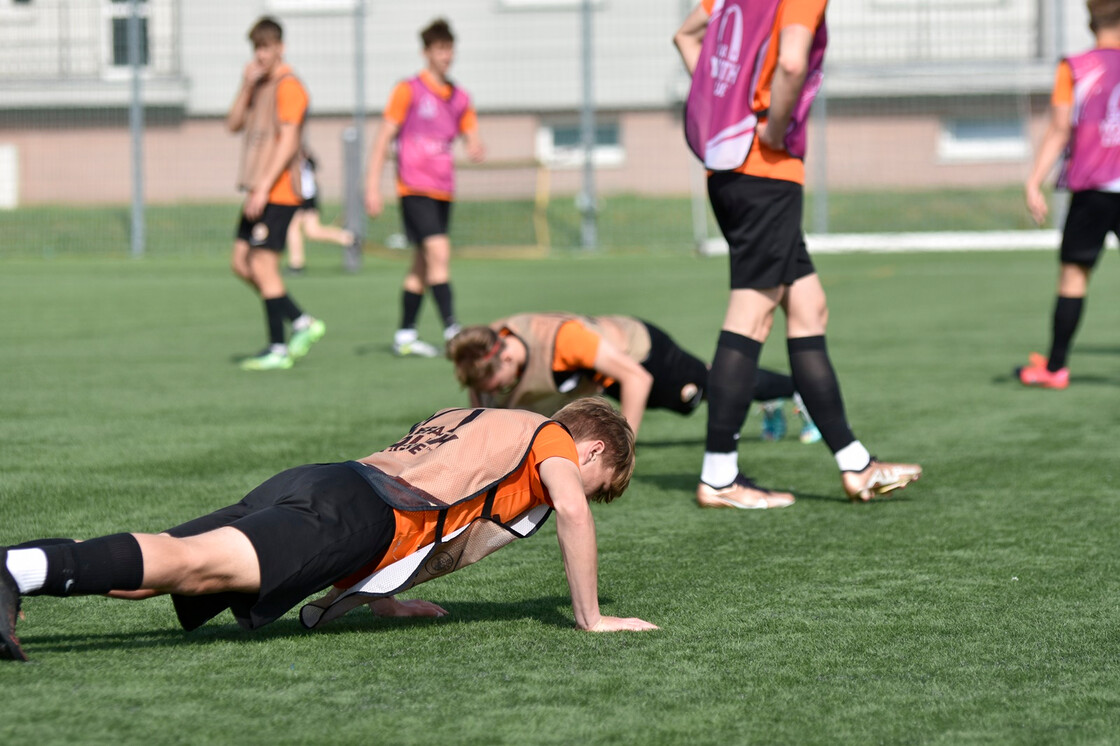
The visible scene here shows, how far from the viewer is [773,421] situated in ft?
21.8

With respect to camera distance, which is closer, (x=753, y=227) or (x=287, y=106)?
(x=753, y=227)

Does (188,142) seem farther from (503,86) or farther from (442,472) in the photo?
(442,472)

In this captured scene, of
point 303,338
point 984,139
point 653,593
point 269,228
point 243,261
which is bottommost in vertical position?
point 303,338

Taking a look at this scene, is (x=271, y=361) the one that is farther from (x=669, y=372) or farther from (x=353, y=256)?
(x=353, y=256)

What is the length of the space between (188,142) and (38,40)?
2.70 metres

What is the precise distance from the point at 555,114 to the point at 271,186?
40.8 ft

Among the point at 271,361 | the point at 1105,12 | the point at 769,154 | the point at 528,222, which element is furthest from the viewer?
the point at 528,222

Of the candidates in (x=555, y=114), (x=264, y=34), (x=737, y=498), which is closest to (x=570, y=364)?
(x=737, y=498)

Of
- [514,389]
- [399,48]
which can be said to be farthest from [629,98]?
[514,389]

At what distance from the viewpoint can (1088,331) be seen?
11.0 m

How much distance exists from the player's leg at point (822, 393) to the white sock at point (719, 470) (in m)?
0.33

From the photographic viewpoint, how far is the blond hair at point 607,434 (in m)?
3.55

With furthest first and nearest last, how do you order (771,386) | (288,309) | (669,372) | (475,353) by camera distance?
(288,309), (771,386), (669,372), (475,353)

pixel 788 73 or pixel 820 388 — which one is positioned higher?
pixel 788 73
